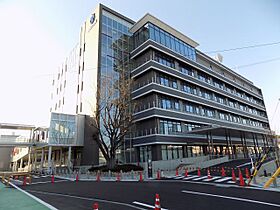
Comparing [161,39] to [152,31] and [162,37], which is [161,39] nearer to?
[162,37]

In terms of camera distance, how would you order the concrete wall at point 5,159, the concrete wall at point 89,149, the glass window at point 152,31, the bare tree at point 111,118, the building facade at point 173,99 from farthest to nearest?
the concrete wall at point 5,159 < the glass window at point 152,31 < the concrete wall at point 89,149 < the building facade at point 173,99 < the bare tree at point 111,118

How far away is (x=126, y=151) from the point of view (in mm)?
34875

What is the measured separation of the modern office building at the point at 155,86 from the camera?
106 feet

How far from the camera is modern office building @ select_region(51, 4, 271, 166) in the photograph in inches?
1276

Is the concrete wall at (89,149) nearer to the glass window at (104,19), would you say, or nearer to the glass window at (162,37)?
the glass window at (104,19)

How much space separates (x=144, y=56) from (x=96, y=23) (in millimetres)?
12319

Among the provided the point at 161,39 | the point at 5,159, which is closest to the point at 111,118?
the point at 161,39

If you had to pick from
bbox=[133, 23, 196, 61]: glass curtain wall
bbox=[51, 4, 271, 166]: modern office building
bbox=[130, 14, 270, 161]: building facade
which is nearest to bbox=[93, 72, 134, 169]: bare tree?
bbox=[51, 4, 271, 166]: modern office building

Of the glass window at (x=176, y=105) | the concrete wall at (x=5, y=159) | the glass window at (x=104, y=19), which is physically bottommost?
the concrete wall at (x=5, y=159)

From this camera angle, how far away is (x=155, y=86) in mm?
32406

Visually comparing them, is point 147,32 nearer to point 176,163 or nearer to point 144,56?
point 144,56

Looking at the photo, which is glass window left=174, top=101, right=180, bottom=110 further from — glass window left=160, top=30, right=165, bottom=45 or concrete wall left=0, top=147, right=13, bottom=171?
concrete wall left=0, top=147, right=13, bottom=171

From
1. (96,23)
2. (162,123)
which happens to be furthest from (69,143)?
(96,23)

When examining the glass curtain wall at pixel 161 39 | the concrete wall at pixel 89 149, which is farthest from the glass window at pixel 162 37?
the concrete wall at pixel 89 149
